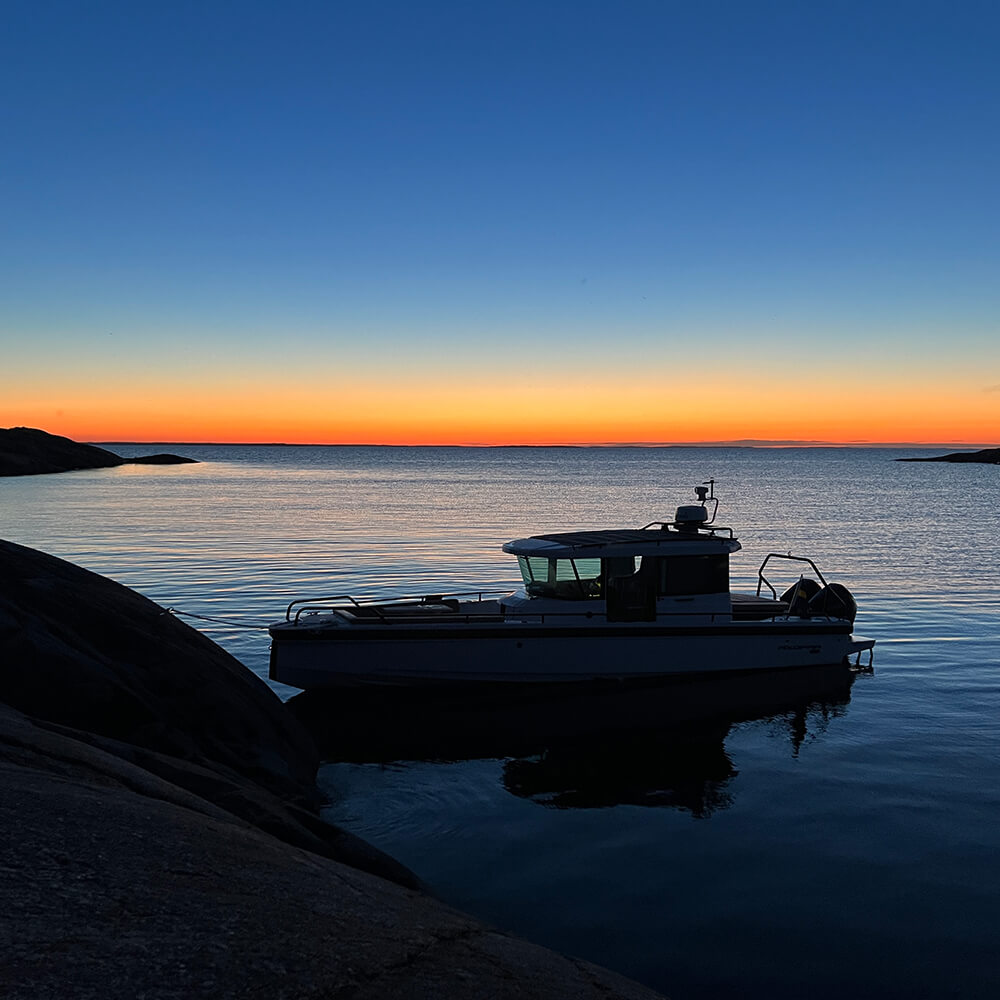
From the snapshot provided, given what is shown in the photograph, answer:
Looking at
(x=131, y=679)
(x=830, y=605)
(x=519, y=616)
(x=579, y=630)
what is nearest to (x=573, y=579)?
(x=579, y=630)

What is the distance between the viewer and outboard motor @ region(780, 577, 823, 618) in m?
20.0

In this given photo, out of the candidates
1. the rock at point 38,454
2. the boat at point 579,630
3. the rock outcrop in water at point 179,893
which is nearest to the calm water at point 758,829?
the boat at point 579,630

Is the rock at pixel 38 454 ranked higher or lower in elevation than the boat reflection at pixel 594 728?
higher

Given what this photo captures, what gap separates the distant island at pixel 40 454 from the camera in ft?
363

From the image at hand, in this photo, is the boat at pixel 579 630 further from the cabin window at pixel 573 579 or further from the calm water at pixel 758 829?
the calm water at pixel 758 829

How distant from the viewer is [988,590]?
3112 centimetres

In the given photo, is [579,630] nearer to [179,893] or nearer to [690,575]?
[690,575]

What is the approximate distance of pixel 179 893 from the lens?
499 cm

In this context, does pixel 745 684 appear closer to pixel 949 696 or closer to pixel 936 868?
pixel 949 696

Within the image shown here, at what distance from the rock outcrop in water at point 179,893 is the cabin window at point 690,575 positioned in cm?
1076

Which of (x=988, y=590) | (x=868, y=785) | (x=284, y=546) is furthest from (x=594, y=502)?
(x=868, y=785)

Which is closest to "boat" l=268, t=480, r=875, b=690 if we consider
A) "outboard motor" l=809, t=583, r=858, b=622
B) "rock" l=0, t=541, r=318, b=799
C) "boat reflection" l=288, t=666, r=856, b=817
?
"outboard motor" l=809, t=583, r=858, b=622

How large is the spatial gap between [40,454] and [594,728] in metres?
120

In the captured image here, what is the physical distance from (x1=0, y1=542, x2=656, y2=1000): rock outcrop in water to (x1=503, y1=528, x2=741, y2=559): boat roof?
30.4 feet
